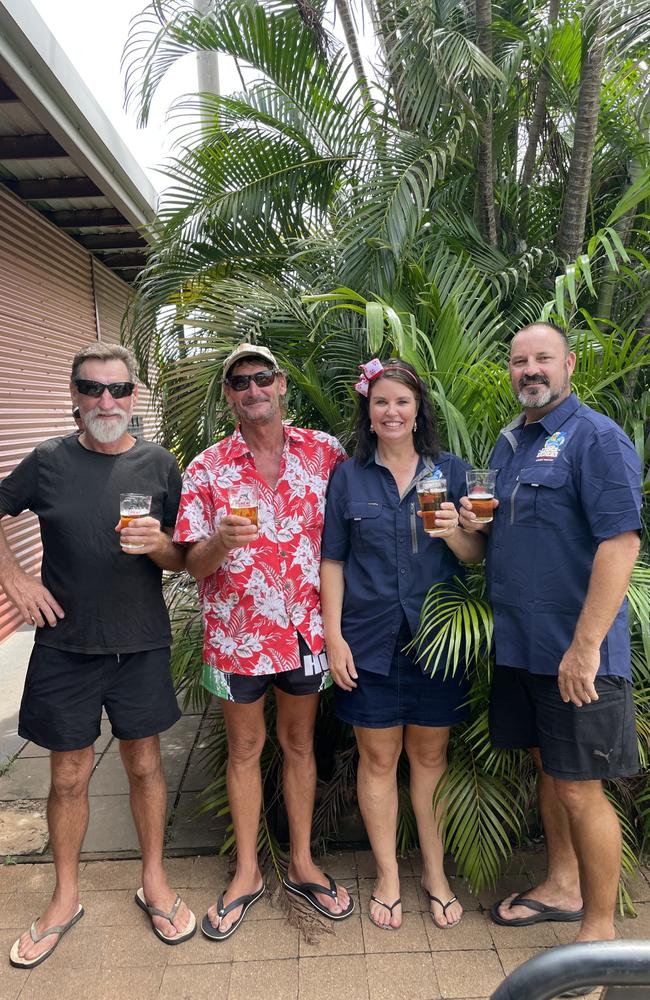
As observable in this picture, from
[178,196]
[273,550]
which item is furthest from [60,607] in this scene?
[178,196]

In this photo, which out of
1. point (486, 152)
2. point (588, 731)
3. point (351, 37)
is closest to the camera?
point (588, 731)

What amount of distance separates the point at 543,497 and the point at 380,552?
58 cm

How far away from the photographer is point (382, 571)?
2537mm

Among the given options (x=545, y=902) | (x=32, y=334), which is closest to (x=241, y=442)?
(x=545, y=902)

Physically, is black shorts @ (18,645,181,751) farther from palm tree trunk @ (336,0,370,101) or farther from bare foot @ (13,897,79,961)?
palm tree trunk @ (336,0,370,101)

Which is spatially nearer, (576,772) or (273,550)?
(576,772)

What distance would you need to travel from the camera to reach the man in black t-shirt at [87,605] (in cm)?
250

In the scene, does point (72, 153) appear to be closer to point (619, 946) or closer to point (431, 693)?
point (431, 693)

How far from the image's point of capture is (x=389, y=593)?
8.27 feet

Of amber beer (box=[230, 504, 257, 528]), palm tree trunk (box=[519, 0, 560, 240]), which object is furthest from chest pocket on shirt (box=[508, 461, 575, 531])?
palm tree trunk (box=[519, 0, 560, 240])

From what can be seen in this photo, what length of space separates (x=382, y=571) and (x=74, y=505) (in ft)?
3.53

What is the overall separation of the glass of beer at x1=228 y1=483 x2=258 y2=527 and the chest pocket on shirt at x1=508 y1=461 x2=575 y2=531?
2.72 ft

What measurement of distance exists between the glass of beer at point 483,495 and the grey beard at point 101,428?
1.22m

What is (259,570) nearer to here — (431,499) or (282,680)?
(282,680)
